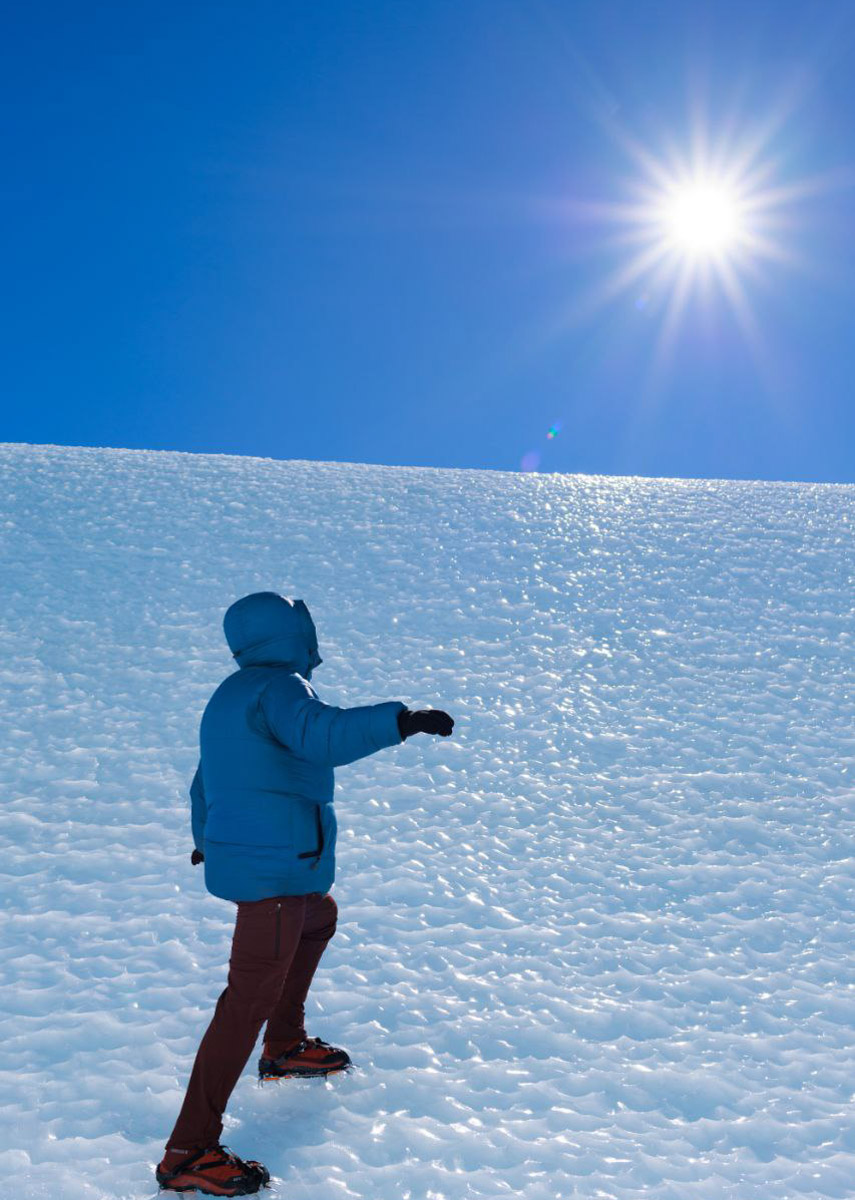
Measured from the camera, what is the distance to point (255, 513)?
1012 cm

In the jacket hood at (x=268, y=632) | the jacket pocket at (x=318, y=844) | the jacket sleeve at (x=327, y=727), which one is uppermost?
the jacket hood at (x=268, y=632)

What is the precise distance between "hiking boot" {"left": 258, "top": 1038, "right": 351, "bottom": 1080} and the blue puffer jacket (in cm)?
68

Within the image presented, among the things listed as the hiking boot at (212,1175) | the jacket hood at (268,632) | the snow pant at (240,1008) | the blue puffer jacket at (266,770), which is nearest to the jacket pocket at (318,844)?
the blue puffer jacket at (266,770)

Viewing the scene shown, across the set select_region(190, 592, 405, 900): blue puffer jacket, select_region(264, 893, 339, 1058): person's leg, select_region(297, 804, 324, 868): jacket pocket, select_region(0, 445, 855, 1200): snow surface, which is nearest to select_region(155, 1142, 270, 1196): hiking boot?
select_region(0, 445, 855, 1200): snow surface

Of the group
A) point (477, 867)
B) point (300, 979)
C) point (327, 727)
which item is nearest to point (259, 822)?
point (327, 727)

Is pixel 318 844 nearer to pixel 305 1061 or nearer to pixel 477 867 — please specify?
pixel 305 1061

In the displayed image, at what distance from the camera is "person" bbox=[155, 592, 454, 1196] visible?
7.73 feet

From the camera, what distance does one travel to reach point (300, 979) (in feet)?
9.37

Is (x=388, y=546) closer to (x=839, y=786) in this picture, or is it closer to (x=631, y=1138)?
(x=839, y=786)

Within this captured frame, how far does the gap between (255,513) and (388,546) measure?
160 cm

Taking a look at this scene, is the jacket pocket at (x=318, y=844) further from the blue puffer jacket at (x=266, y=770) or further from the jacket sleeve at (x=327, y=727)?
the jacket sleeve at (x=327, y=727)

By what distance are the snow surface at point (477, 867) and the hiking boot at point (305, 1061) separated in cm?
5

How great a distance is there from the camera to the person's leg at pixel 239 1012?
2410mm

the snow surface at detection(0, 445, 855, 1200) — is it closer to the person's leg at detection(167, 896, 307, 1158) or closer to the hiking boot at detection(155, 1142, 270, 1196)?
the hiking boot at detection(155, 1142, 270, 1196)
